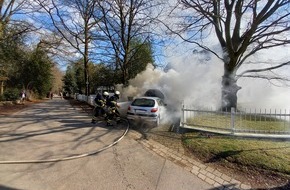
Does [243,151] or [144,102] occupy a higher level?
[144,102]

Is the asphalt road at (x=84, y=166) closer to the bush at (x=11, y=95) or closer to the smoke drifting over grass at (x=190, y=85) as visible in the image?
the smoke drifting over grass at (x=190, y=85)

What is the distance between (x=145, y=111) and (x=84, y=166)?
5955 millimetres

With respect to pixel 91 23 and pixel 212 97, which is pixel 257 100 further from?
pixel 91 23

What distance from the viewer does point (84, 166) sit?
642 centimetres

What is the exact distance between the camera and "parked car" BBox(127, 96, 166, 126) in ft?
39.3

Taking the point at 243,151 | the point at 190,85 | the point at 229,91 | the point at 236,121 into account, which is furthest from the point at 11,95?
the point at 243,151

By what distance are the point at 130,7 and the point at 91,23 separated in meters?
4.97

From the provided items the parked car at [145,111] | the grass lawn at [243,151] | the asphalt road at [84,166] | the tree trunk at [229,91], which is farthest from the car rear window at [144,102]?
the tree trunk at [229,91]

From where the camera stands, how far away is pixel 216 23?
17.8m

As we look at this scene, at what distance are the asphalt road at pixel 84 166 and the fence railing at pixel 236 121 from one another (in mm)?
2865

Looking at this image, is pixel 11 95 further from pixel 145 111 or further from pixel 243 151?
pixel 243 151

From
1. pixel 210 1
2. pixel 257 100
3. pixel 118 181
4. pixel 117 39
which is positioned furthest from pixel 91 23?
pixel 118 181

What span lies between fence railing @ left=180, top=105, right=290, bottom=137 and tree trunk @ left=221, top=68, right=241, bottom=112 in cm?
572

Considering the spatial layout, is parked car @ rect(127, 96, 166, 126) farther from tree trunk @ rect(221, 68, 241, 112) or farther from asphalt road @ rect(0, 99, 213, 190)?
tree trunk @ rect(221, 68, 241, 112)
